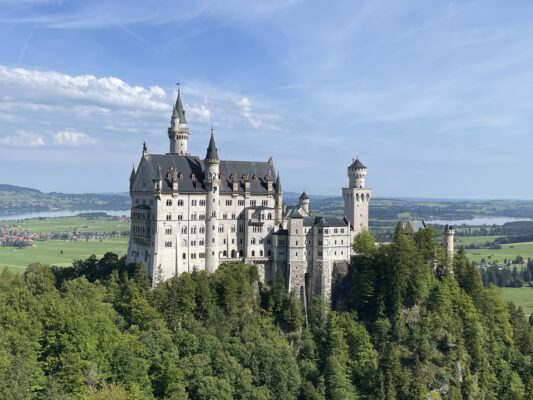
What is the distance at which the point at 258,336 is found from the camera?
87.6 meters

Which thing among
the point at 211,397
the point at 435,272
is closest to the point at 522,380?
the point at 435,272

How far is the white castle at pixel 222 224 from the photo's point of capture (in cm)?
9375

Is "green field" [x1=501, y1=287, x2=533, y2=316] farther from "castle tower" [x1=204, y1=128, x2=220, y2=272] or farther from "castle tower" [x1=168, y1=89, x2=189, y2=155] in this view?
"castle tower" [x1=168, y1=89, x2=189, y2=155]

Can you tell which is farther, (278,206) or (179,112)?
(179,112)

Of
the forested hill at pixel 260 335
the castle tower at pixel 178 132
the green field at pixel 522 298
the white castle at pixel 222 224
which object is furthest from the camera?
the green field at pixel 522 298

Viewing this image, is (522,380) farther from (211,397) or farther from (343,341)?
(211,397)

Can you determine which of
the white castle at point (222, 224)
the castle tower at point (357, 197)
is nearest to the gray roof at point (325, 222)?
the white castle at point (222, 224)

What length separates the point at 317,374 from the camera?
8719cm

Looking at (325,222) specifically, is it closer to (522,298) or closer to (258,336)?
(258,336)

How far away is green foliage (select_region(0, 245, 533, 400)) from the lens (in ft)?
228

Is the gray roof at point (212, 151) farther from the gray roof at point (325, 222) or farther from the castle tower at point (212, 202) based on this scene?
the gray roof at point (325, 222)

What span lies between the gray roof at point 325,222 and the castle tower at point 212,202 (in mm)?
14895

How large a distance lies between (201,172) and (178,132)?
11.3 meters

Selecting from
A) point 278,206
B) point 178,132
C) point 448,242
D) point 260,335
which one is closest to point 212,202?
point 278,206
